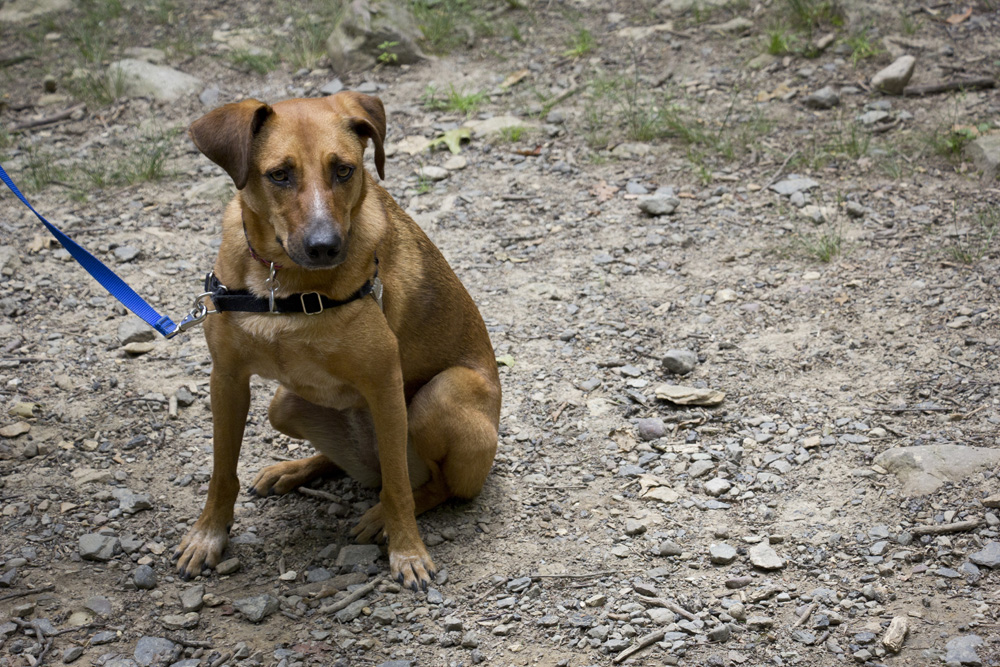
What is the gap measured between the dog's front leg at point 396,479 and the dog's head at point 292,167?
1.82 ft

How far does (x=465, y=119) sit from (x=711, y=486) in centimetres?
423

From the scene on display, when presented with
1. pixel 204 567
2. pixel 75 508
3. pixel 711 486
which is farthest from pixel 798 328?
pixel 75 508

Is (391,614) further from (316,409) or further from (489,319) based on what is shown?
(489,319)

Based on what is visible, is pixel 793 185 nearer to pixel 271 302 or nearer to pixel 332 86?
pixel 332 86

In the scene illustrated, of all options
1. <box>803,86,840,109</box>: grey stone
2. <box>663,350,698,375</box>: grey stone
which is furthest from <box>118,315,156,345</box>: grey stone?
<box>803,86,840,109</box>: grey stone

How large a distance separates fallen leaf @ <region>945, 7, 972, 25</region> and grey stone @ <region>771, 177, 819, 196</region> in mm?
2642

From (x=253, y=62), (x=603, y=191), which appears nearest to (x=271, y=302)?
(x=603, y=191)

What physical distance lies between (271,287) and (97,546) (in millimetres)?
1267

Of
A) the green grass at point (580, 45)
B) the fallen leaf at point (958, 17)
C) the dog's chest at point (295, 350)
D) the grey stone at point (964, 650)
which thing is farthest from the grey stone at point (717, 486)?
the fallen leaf at point (958, 17)

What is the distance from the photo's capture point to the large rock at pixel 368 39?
7.72m

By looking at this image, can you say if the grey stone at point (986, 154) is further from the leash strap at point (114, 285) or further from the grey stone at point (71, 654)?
the grey stone at point (71, 654)

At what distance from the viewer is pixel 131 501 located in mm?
3697

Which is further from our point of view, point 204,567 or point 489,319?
point 489,319

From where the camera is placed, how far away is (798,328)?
475 cm
